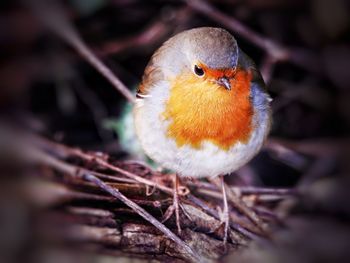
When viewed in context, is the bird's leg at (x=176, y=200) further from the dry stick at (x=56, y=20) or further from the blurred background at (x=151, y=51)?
the dry stick at (x=56, y=20)

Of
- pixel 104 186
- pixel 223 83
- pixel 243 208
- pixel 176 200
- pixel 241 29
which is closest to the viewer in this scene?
pixel 223 83

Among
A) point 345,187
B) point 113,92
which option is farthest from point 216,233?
point 113,92

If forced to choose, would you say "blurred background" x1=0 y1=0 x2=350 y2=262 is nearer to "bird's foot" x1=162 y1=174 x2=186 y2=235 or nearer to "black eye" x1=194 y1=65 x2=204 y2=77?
"bird's foot" x1=162 y1=174 x2=186 y2=235

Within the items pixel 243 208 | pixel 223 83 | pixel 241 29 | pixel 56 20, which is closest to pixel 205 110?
pixel 223 83

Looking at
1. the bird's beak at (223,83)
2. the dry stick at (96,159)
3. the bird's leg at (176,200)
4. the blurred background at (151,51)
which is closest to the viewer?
the bird's beak at (223,83)

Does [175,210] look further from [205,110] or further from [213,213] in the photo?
[205,110]

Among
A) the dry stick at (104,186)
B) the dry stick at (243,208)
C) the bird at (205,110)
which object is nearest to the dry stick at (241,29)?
the bird at (205,110)

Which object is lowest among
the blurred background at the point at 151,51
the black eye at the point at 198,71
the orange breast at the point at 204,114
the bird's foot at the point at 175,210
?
the bird's foot at the point at 175,210

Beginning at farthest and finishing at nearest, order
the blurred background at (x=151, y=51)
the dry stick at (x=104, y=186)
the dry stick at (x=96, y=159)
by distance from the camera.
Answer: the blurred background at (x=151, y=51) → the dry stick at (x=96, y=159) → the dry stick at (x=104, y=186)

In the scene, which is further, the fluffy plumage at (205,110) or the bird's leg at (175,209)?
the bird's leg at (175,209)
